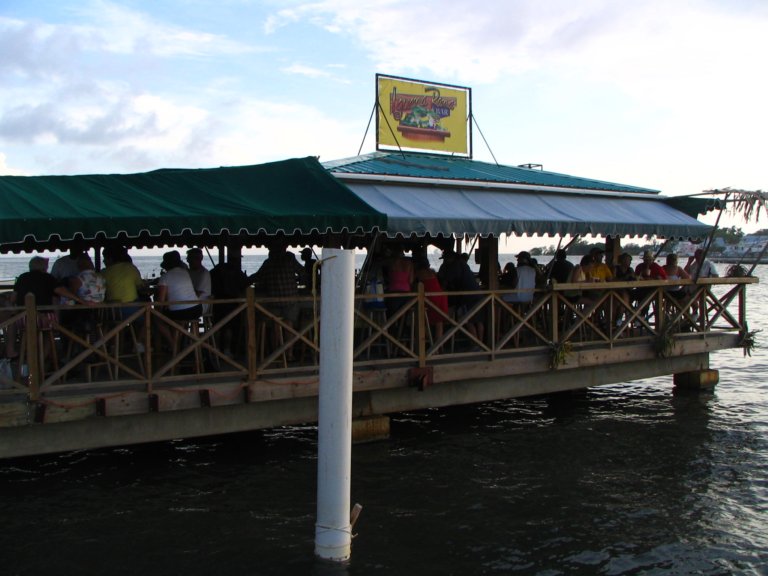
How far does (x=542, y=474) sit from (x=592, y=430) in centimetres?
272

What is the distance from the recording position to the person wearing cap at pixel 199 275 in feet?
33.2

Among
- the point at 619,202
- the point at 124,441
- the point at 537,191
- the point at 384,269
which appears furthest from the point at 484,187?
the point at 124,441

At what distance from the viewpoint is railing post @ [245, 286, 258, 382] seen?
358 inches

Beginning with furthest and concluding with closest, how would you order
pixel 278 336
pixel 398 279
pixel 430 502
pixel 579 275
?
pixel 579 275, pixel 398 279, pixel 278 336, pixel 430 502

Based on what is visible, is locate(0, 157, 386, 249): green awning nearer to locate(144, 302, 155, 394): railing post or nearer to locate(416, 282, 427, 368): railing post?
locate(144, 302, 155, 394): railing post

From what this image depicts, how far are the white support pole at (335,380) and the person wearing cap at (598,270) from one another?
710cm

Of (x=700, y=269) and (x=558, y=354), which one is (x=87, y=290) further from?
(x=700, y=269)

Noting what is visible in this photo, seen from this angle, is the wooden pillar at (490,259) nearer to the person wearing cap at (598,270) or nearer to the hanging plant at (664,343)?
the person wearing cap at (598,270)

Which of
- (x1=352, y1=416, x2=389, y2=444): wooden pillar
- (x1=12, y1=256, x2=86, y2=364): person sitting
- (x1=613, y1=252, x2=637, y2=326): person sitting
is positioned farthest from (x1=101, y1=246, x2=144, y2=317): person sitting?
(x1=613, y1=252, x2=637, y2=326): person sitting

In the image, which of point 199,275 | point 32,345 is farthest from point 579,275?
point 32,345

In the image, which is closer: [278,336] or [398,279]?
[278,336]

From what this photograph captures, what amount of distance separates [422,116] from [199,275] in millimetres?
5940

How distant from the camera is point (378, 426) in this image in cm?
1073

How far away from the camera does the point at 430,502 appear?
8883 mm
